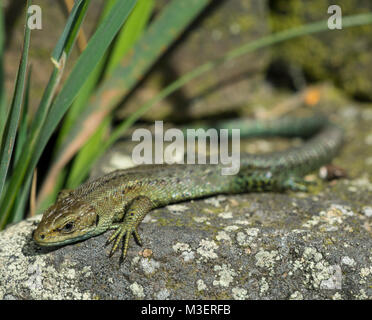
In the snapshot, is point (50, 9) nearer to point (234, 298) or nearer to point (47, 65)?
point (47, 65)

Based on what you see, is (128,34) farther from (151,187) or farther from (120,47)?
(151,187)

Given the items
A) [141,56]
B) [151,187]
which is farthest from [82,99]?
[151,187]

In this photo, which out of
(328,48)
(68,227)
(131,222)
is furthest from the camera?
(328,48)

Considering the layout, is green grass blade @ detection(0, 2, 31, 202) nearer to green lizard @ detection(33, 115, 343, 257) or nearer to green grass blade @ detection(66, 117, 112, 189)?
green lizard @ detection(33, 115, 343, 257)

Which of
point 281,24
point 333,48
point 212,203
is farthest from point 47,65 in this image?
point 333,48

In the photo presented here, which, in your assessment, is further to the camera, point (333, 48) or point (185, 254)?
point (333, 48)

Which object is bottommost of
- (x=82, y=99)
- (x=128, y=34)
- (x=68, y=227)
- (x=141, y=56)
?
(x=68, y=227)

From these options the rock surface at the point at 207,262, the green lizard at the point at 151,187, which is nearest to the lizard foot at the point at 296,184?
the green lizard at the point at 151,187
